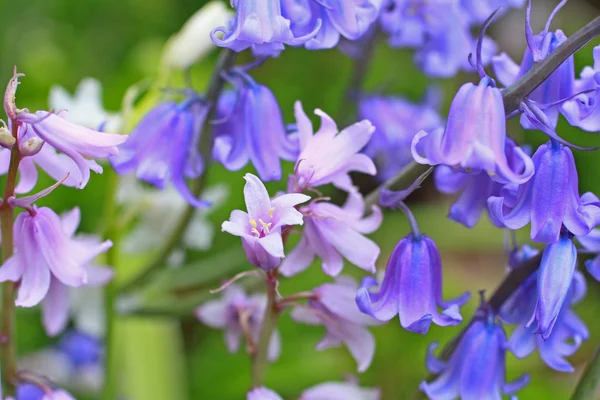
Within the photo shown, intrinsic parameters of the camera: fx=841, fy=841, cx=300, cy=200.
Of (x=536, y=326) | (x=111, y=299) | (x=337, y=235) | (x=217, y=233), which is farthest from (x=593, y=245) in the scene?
(x=217, y=233)

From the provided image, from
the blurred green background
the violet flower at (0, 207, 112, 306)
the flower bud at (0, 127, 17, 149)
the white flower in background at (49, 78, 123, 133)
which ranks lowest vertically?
the blurred green background

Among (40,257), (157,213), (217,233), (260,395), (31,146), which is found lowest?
(217,233)

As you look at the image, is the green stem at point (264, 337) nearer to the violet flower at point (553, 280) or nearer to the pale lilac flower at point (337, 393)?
the pale lilac flower at point (337, 393)

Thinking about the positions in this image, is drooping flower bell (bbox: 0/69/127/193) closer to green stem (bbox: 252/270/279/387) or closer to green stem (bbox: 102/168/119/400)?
green stem (bbox: 252/270/279/387)

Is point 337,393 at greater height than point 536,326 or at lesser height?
lesser

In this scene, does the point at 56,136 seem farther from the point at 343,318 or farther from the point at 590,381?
the point at 590,381

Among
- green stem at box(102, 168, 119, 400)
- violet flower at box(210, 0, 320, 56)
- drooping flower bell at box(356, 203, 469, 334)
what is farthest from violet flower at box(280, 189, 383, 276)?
green stem at box(102, 168, 119, 400)

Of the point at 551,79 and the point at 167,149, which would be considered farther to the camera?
the point at 167,149

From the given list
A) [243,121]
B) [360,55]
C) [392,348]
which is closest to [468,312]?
[392,348]
